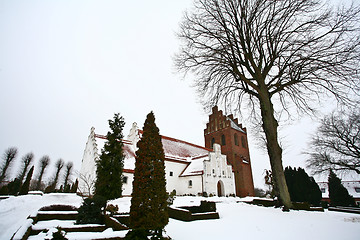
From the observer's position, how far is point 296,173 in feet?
70.5

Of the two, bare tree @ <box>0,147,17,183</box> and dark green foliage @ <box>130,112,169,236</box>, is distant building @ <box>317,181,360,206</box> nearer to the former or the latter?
dark green foliage @ <box>130,112,169,236</box>

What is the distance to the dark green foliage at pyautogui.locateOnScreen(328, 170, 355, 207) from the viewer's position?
21812 millimetres

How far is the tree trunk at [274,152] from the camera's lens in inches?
445

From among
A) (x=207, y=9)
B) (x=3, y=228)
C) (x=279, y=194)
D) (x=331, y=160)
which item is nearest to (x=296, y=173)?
(x=331, y=160)

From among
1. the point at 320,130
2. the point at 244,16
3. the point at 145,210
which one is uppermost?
the point at 244,16

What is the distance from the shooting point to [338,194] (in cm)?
2217

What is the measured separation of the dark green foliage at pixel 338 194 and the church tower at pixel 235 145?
12.2 metres

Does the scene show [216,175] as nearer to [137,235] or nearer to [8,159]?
[137,235]

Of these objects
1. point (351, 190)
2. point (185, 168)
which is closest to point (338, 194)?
point (185, 168)

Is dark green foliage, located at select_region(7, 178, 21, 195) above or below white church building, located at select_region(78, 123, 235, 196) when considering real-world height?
below

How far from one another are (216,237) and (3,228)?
1106 cm

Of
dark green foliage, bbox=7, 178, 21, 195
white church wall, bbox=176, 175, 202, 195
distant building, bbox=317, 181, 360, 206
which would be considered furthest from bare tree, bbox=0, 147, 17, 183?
distant building, bbox=317, 181, 360, 206

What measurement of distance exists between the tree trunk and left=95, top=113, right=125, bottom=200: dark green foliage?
37.7 feet

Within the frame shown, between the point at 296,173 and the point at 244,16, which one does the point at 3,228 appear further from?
the point at 296,173
